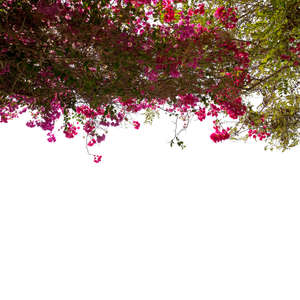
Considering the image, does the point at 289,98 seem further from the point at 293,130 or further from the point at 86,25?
the point at 86,25

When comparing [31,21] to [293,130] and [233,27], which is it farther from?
[293,130]

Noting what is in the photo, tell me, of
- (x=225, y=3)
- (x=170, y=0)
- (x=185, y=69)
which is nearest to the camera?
(x=185, y=69)

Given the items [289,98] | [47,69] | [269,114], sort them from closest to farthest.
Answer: [47,69]
[289,98]
[269,114]

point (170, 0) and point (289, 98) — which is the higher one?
point (170, 0)

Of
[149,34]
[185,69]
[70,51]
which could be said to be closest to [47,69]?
[70,51]

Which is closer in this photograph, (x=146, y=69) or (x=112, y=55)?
(x=112, y=55)

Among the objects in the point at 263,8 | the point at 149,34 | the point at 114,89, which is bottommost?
the point at 114,89

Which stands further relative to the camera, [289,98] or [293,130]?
[293,130]

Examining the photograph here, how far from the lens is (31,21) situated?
2.43m

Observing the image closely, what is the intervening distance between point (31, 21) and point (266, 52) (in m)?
3.37

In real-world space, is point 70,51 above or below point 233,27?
below

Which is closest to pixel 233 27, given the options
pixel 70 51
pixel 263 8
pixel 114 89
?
pixel 263 8

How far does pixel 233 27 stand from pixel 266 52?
0.92m

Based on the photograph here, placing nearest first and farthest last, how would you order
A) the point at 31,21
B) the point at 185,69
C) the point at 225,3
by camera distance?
the point at 31,21, the point at 185,69, the point at 225,3
